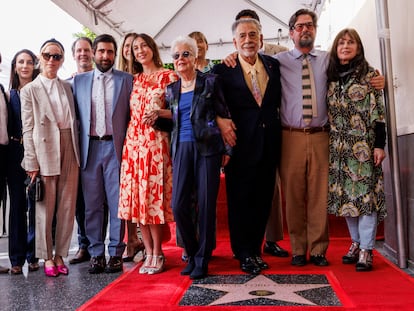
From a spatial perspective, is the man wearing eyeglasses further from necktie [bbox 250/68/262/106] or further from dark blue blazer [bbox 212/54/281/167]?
necktie [bbox 250/68/262/106]

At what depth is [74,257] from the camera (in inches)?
153

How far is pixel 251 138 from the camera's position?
3.22 metres

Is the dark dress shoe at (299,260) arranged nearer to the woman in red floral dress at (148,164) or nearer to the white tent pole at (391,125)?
the white tent pole at (391,125)

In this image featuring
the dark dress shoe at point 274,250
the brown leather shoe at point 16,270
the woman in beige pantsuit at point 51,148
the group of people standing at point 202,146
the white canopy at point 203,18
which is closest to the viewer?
the group of people standing at point 202,146

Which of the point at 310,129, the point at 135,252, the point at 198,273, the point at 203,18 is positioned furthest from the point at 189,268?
the point at 203,18

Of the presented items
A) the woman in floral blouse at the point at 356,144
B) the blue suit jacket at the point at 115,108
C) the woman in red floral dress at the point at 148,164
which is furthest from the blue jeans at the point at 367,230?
the blue suit jacket at the point at 115,108

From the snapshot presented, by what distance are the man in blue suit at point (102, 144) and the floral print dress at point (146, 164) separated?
12 centimetres

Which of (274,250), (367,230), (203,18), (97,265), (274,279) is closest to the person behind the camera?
(274,279)

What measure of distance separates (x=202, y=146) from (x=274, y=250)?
1199 mm

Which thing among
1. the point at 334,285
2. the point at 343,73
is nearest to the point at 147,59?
the point at 343,73

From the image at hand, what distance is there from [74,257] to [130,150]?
1.13 m

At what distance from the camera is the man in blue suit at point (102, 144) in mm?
3447

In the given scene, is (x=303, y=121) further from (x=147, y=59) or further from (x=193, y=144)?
(x=147, y=59)

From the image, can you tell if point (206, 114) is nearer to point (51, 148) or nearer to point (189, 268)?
point (189, 268)
